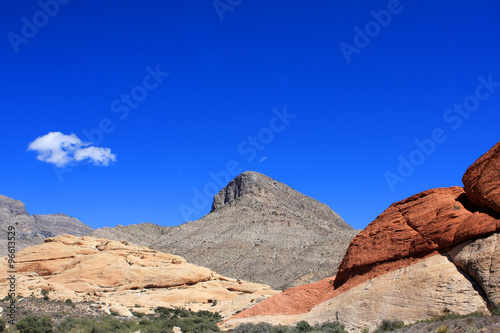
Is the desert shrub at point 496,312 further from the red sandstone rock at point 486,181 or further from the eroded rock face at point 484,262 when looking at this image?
the red sandstone rock at point 486,181

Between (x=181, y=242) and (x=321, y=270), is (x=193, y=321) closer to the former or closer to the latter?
(x=321, y=270)

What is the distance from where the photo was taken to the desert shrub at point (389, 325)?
1415 centimetres

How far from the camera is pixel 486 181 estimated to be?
1578 cm

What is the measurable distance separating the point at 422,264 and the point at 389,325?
3188 millimetres

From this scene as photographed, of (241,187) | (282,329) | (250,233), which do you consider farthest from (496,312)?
(241,187)

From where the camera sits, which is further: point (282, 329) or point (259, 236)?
point (259, 236)

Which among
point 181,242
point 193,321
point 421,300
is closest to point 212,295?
point 193,321

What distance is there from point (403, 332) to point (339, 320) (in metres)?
4.15

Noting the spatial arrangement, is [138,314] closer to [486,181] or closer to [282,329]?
[282,329]

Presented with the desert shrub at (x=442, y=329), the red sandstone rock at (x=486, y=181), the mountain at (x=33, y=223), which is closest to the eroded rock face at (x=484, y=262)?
the red sandstone rock at (x=486, y=181)

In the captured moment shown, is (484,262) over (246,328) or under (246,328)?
under

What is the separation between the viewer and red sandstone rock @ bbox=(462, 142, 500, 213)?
15288 mm

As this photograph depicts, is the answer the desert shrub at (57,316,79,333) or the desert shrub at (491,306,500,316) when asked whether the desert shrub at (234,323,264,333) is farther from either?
the desert shrub at (491,306,500,316)

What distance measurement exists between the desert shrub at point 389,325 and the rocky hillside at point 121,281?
1734 centimetres
